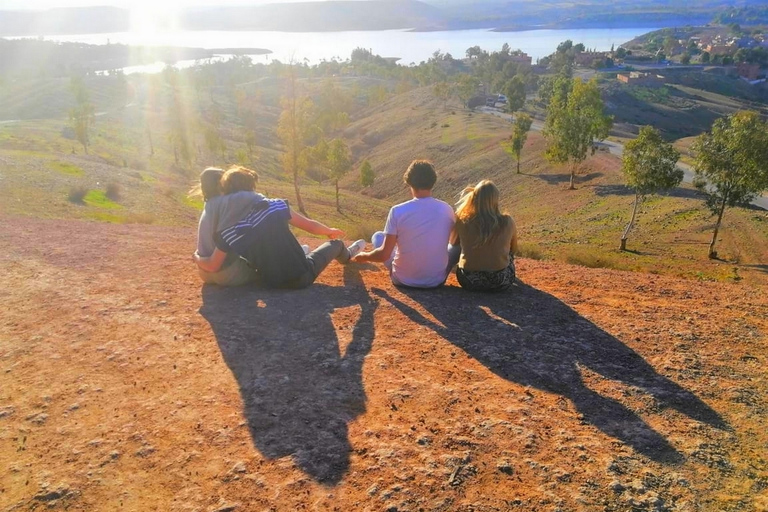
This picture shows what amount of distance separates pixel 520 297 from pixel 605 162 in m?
49.2

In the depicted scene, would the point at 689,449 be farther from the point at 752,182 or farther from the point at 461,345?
the point at 752,182

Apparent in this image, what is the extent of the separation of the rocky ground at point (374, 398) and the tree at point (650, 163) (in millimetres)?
22041

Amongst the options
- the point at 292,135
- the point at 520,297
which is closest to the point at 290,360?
the point at 520,297

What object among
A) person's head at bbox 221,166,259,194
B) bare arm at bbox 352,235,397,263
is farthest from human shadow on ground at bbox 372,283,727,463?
person's head at bbox 221,166,259,194

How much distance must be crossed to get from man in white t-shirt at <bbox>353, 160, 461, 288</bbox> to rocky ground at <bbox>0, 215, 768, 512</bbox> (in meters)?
0.34

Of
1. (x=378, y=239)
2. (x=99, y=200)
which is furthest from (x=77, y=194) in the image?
Result: (x=378, y=239)

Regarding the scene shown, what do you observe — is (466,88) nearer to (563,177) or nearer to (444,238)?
(563,177)

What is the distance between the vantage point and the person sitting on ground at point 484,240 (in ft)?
24.1

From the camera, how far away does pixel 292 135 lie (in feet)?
127

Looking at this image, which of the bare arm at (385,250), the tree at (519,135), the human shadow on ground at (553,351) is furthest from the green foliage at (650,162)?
the bare arm at (385,250)

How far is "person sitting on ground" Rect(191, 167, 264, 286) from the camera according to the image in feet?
23.3

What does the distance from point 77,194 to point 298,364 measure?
21.5m

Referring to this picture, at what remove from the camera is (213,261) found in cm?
748

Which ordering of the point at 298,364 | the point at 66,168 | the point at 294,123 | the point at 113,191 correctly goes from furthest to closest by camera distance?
the point at 294,123 → the point at 66,168 → the point at 113,191 → the point at 298,364
